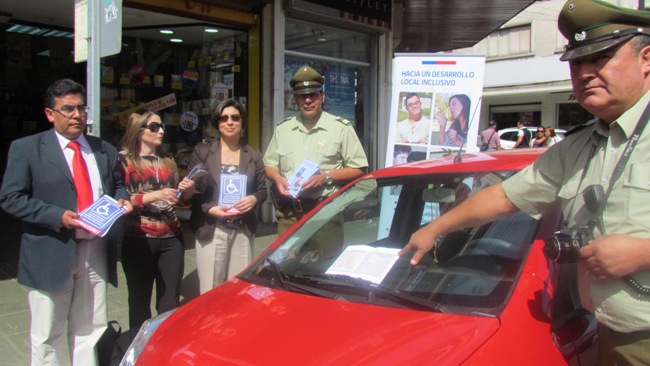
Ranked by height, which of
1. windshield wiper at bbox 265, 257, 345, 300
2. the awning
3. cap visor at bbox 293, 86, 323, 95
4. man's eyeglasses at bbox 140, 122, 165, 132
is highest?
the awning

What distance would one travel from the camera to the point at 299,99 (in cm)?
427

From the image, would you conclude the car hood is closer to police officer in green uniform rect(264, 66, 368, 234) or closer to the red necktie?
the red necktie

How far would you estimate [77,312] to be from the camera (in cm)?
329

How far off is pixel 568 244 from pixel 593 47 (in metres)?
0.67

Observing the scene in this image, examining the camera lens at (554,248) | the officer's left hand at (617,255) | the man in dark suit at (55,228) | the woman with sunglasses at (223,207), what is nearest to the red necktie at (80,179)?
the man in dark suit at (55,228)

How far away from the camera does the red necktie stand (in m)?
3.20

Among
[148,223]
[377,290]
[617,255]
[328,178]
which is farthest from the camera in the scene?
[328,178]

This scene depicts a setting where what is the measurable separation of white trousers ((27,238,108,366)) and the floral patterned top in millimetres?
356

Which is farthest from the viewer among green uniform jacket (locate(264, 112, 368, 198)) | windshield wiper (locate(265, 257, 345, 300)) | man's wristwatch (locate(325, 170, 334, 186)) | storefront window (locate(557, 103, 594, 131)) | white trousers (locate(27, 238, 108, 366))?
storefront window (locate(557, 103, 594, 131))

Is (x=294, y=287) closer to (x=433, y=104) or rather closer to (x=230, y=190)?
(x=230, y=190)

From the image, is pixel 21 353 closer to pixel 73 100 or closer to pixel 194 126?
pixel 73 100

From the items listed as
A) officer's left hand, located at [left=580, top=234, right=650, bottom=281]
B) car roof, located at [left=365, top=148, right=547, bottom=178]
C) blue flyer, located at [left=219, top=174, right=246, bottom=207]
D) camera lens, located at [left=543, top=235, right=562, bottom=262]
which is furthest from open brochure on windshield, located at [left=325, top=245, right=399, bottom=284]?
blue flyer, located at [left=219, top=174, right=246, bottom=207]

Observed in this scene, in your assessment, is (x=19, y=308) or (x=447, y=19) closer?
(x=19, y=308)

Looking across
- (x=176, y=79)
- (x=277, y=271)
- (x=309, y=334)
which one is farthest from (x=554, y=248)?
(x=176, y=79)
